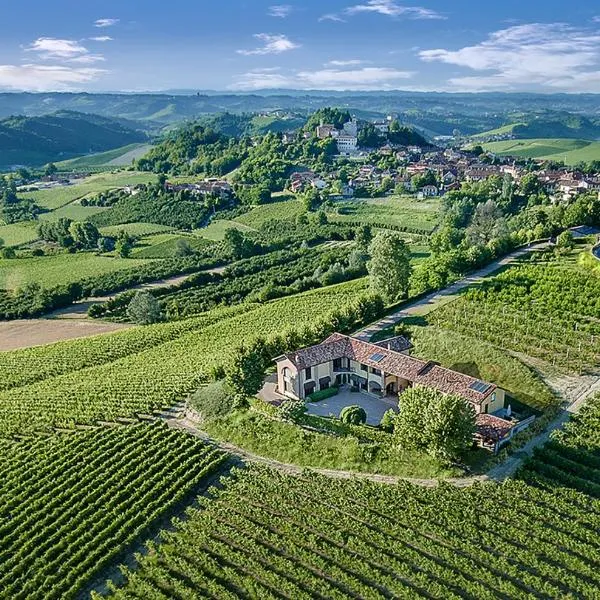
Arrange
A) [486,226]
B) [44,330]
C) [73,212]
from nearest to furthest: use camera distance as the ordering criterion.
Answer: [44,330], [486,226], [73,212]

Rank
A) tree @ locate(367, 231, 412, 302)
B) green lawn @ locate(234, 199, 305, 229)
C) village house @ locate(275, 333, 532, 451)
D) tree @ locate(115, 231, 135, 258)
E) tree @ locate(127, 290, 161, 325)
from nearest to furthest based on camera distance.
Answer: village house @ locate(275, 333, 532, 451) < tree @ locate(367, 231, 412, 302) < tree @ locate(127, 290, 161, 325) < tree @ locate(115, 231, 135, 258) < green lawn @ locate(234, 199, 305, 229)

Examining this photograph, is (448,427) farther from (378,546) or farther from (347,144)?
(347,144)

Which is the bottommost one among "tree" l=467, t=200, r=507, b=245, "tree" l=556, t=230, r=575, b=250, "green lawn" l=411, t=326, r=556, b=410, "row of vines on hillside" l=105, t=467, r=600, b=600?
"row of vines on hillside" l=105, t=467, r=600, b=600

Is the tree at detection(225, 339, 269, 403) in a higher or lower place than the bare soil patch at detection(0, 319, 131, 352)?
higher

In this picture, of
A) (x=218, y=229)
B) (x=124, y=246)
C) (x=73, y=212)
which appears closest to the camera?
(x=124, y=246)

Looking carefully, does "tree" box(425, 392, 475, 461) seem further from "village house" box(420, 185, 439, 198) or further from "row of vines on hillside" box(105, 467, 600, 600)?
"village house" box(420, 185, 439, 198)

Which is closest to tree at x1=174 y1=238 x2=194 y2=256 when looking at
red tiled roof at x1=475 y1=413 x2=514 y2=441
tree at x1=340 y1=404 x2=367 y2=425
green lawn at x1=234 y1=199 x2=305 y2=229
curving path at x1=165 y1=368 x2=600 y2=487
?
green lawn at x1=234 y1=199 x2=305 y2=229

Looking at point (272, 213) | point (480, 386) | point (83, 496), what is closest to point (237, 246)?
point (272, 213)
